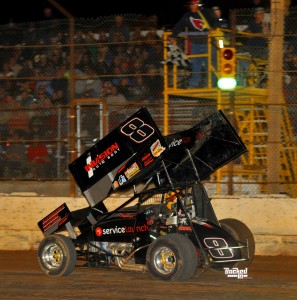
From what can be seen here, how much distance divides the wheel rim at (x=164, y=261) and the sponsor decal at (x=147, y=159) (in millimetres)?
1008

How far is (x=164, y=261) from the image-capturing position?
8891 mm

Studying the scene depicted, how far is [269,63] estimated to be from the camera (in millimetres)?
11961

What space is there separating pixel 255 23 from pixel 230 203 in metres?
2.86

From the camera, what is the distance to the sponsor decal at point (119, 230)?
924cm

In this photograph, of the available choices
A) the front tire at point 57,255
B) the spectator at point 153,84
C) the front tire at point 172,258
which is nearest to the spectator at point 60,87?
the spectator at point 153,84

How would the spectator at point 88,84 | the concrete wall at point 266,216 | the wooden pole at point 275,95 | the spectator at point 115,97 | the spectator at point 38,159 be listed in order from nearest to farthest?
the concrete wall at point 266,216, the wooden pole at point 275,95, the spectator at point 115,97, the spectator at point 88,84, the spectator at point 38,159

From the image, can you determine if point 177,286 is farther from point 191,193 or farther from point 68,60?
point 68,60

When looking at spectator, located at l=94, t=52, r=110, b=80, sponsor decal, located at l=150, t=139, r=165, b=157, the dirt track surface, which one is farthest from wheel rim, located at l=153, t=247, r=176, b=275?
spectator, located at l=94, t=52, r=110, b=80

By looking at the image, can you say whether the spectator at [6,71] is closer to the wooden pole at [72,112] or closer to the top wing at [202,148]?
the wooden pole at [72,112]

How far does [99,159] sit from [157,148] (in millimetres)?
890

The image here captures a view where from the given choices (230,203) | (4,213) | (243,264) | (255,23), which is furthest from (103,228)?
(255,23)

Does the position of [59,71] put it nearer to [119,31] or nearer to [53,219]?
[119,31]

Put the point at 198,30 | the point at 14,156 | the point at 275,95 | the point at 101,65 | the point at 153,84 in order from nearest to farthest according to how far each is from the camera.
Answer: the point at 275,95 < the point at 153,84 < the point at 101,65 < the point at 14,156 < the point at 198,30
